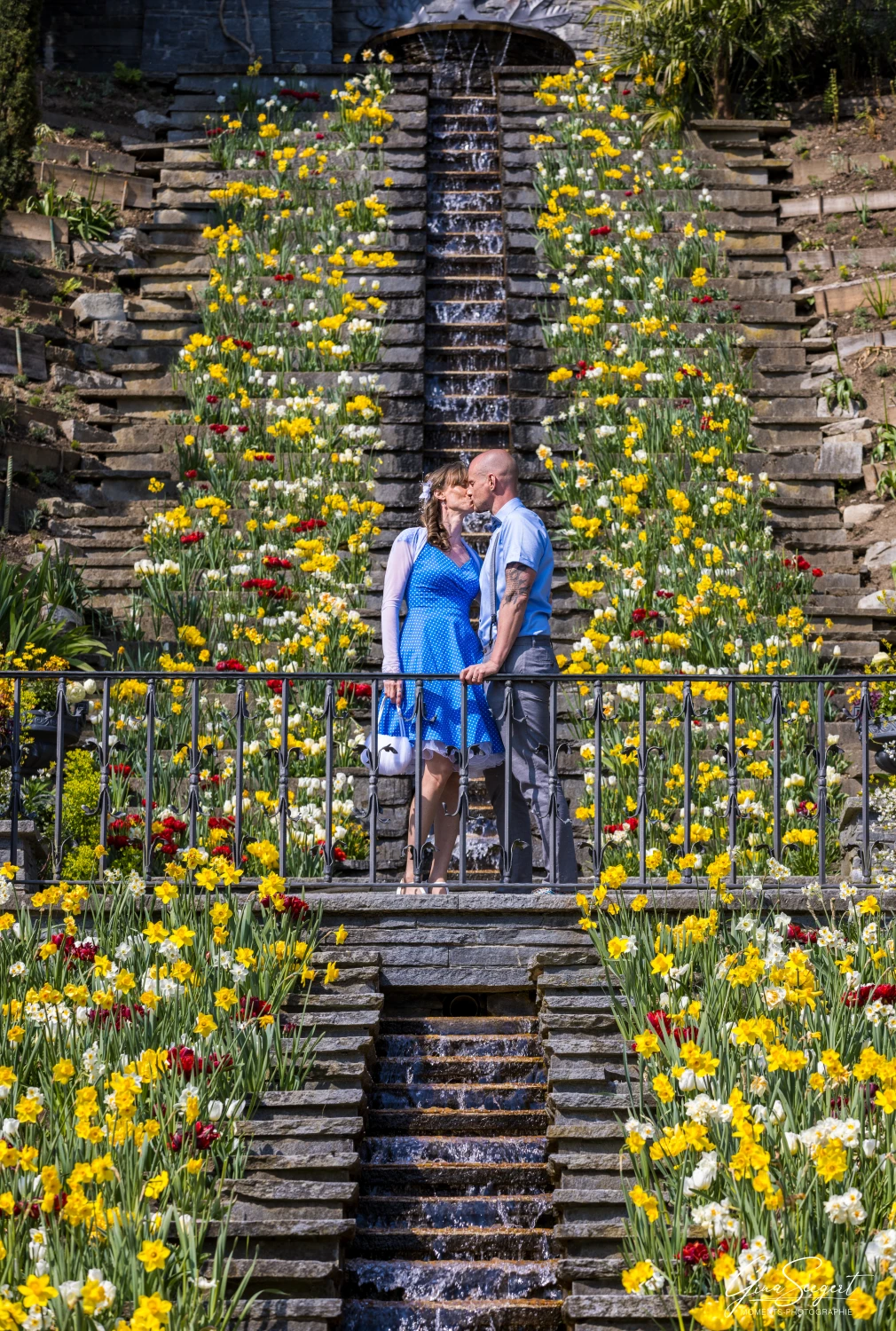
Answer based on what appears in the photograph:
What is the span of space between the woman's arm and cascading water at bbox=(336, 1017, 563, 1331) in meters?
1.49

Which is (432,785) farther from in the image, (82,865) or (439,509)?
(82,865)

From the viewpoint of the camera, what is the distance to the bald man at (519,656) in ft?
19.9

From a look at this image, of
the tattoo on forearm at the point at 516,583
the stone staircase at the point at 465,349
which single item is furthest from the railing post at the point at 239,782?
the stone staircase at the point at 465,349

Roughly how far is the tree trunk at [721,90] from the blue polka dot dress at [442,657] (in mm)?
8559

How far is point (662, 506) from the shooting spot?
9.17m

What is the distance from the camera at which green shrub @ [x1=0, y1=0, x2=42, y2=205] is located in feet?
38.6

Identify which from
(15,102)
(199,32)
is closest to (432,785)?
(15,102)

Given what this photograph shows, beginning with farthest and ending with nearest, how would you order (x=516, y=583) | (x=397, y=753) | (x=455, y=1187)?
1. (x=397, y=753)
2. (x=516, y=583)
3. (x=455, y=1187)

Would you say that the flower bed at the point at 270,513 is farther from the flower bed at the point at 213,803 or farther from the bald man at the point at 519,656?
the bald man at the point at 519,656

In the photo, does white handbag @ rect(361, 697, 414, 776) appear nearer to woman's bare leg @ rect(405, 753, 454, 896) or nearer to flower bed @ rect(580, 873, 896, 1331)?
woman's bare leg @ rect(405, 753, 454, 896)

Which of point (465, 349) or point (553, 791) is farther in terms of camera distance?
point (465, 349)

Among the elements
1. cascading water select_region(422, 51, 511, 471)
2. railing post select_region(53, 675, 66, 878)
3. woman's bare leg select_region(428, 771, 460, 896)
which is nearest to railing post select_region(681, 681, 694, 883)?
woman's bare leg select_region(428, 771, 460, 896)

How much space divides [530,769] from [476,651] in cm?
55

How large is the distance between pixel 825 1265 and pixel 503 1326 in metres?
1.29
